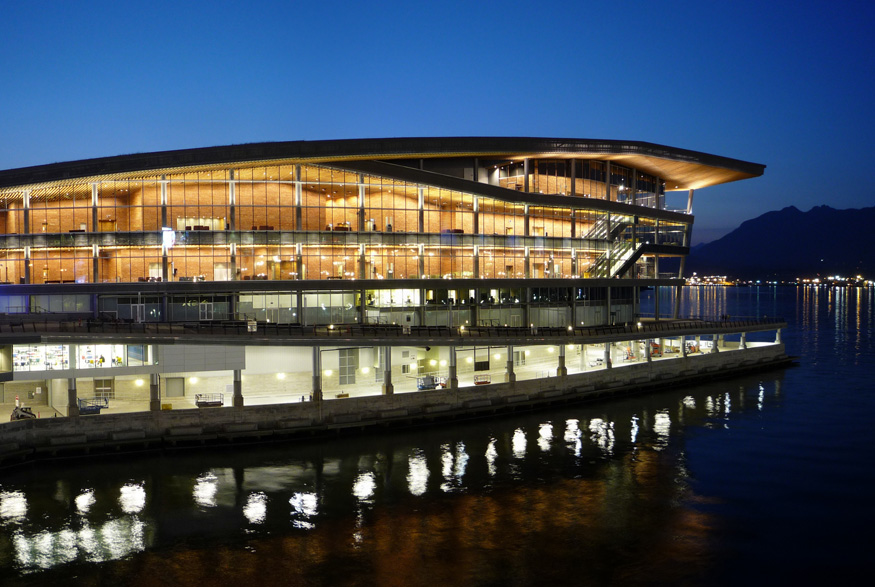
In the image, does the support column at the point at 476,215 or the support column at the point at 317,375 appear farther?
the support column at the point at 476,215

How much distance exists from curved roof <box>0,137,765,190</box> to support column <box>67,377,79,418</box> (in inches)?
783

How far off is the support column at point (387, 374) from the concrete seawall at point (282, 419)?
950 mm

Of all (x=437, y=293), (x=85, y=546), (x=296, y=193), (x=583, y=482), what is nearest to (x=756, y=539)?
(x=583, y=482)

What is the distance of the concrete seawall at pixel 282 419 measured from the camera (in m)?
43.8

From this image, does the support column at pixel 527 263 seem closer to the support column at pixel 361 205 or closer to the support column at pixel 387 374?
the support column at pixel 361 205

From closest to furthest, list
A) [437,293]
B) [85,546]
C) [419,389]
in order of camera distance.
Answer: [85,546] < [419,389] < [437,293]

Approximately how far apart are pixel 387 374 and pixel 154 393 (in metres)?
15.6

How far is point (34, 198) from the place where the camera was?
61.6 meters

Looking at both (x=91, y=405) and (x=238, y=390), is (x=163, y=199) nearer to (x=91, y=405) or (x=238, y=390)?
(x=91, y=405)

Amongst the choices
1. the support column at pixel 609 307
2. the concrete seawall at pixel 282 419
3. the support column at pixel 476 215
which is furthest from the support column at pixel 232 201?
the support column at pixel 609 307

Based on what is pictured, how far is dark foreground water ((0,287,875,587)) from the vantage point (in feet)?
96.5

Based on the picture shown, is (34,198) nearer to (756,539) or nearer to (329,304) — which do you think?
(329,304)

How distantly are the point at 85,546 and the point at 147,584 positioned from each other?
5203 millimetres

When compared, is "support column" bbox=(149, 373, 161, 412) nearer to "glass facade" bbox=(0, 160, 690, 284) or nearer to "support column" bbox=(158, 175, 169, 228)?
"glass facade" bbox=(0, 160, 690, 284)
